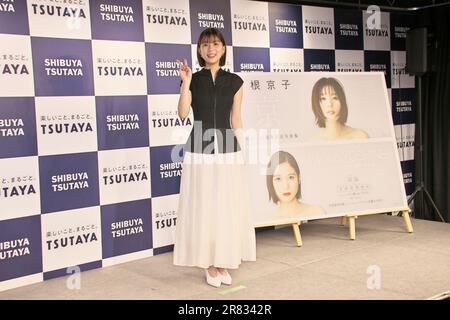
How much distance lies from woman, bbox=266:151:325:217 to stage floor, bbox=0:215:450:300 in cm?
29

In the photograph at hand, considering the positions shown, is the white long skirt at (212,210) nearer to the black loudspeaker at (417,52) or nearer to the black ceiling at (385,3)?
the black ceiling at (385,3)

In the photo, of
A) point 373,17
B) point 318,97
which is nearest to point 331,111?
point 318,97

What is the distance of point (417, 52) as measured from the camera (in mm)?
4953

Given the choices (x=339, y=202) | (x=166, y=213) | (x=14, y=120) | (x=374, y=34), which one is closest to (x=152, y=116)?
(x=166, y=213)

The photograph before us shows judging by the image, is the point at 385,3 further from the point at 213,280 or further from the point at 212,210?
the point at 213,280

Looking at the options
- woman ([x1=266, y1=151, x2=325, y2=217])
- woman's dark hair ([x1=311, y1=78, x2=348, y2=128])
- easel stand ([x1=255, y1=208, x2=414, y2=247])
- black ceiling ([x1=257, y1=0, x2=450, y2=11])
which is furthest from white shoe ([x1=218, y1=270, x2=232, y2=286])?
black ceiling ([x1=257, y1=0, x2=450, y2=11])

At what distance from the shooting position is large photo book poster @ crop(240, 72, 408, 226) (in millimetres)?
4055

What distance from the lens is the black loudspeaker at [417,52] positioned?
4914 millimetres

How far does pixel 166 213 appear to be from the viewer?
→ 13.5ft

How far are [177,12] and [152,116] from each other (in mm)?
806

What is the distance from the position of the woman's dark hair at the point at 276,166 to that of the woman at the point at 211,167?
847mm

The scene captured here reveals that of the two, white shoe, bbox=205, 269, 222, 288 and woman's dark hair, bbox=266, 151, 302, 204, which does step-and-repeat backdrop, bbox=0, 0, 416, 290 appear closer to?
woman's dark hair, bbox=266, 151, 302, 204

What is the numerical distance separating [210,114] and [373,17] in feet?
9.30
